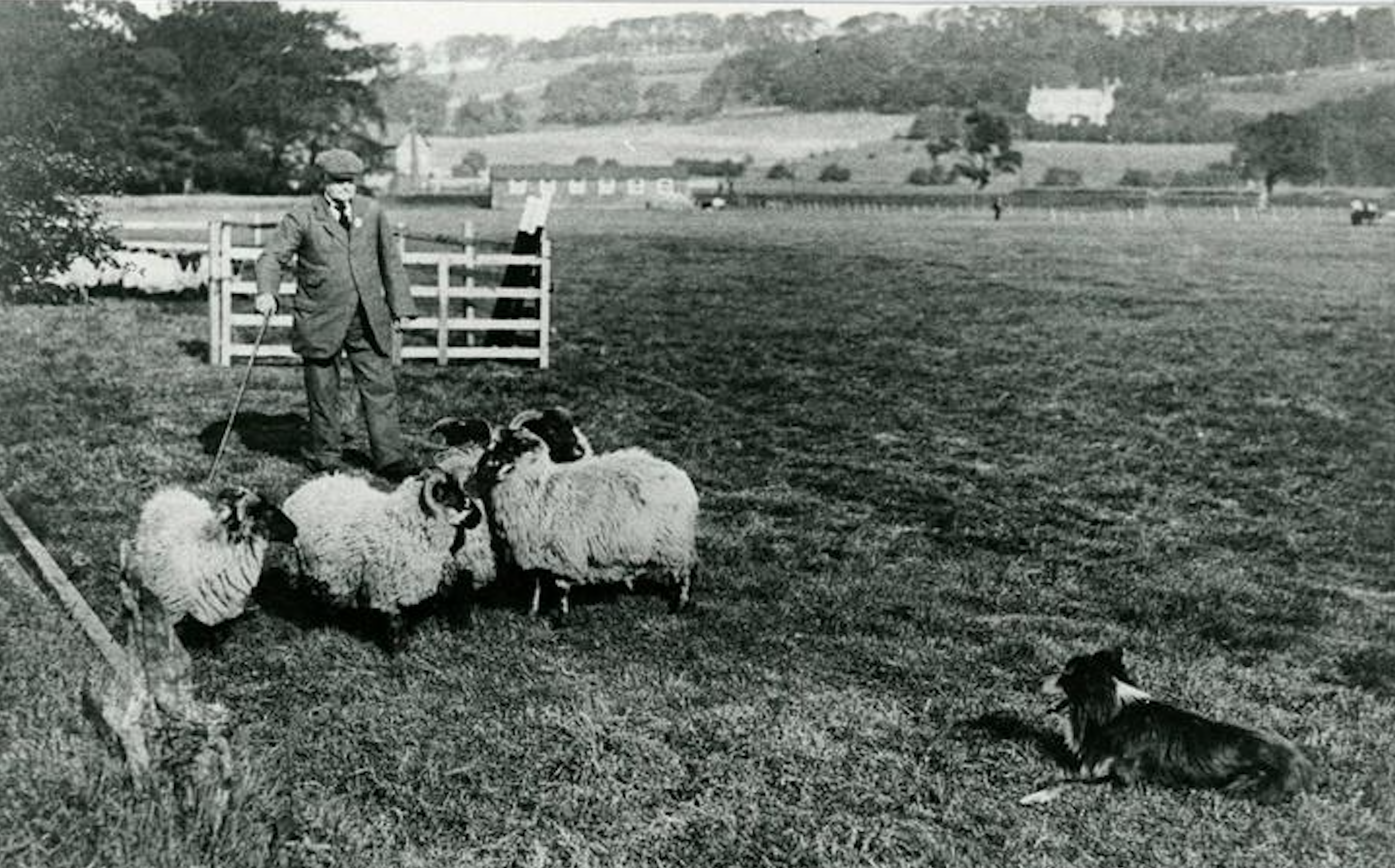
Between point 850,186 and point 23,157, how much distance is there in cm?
6666

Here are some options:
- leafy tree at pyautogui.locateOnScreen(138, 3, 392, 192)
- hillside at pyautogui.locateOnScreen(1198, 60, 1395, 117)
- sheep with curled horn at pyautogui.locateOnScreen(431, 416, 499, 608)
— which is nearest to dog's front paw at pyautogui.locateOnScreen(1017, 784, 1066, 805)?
sheep with curled horn at pyautogui.locateOnScreen(431, 416, 499, 608)

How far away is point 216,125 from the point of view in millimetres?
47562

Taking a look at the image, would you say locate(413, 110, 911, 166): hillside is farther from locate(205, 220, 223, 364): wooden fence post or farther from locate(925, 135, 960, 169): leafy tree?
locate(205, 220, 223, 364): wooden fence post

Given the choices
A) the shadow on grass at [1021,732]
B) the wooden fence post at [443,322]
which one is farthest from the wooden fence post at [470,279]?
the shadow on grass at [1021,732]

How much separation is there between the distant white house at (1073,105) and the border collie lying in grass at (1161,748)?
73519 millimetres

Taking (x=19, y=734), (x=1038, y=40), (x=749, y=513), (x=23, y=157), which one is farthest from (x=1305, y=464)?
(x=1038, y=40)

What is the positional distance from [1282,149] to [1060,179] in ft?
72.1

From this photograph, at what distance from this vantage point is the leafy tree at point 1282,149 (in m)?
57.6

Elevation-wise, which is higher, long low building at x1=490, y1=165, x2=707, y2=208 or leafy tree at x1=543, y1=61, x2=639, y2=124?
leafy tree at x1=543, y1=61, x2=639, y2=124

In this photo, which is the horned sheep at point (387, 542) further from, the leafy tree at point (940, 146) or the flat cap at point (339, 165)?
the leafy tree at point (940, 146)

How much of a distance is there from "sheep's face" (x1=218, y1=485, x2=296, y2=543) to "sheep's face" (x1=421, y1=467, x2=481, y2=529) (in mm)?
708

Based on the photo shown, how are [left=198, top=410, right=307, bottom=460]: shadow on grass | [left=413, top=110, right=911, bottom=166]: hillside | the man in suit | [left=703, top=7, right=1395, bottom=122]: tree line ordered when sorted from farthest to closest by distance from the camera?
[left=413, top=110, right=911, bottom=166]: hillside
[left=703, top=7, right=1395, bottom=122]: tree line
[left=198, top=410, right=307, bottom=460]: shadow on grass
the man in suit

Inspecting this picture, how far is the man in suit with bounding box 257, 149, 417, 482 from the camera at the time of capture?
9.09 m

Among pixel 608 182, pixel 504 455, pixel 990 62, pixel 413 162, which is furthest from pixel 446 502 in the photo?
pixel 413 162
